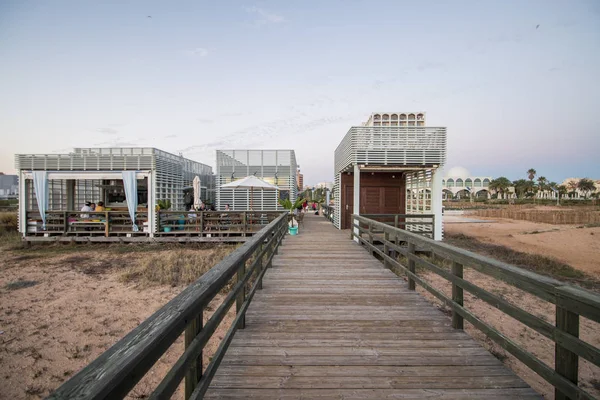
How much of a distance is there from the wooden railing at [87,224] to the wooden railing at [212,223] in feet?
3.25

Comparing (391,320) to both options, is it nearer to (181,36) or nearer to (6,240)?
(181,36)

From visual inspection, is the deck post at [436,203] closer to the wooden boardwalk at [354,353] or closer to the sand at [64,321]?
the wooden boardwalk at [354,353]

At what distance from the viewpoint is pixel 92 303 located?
260 inches

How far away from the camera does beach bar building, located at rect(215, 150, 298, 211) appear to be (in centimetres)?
Answer: 1686

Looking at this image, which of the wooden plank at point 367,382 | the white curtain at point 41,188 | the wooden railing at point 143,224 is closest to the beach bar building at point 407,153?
the wooden railing at point 143,224

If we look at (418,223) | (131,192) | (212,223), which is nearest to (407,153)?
(418,223)

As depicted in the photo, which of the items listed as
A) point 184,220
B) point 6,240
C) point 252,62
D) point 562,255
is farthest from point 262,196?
point 562,255

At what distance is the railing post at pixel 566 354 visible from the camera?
1.67 m

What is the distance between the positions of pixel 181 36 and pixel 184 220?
8833 mm

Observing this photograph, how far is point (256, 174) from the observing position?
1780cm

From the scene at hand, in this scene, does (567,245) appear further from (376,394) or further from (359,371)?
(376,394)

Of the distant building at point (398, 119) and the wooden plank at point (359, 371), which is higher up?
the distant building at point (398, 119)

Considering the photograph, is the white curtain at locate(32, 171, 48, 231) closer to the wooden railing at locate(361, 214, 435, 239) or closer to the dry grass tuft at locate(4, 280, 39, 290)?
the dry grass tuft at locate(4, 280, 39, 290)

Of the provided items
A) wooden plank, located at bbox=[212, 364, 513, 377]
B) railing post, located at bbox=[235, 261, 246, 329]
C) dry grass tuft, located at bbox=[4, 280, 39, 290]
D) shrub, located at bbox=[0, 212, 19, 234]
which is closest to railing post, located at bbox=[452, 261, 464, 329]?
wooden plank, located at bbox=[212, 364, 513, 377]
